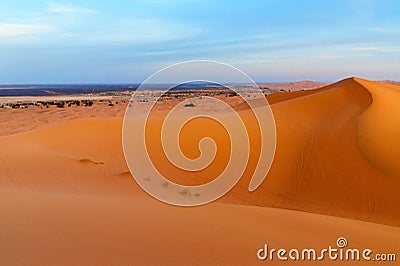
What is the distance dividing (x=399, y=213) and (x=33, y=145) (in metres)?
10.3

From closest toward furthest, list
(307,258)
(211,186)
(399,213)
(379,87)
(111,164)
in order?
1. (307,258)
2. (399,213)
3. (211,186)
4. (111,164)
5. (379,87)

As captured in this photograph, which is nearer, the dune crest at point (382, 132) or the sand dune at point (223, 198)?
the sand dune at point (223, 198)

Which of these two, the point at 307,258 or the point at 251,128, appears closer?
the point at 307,258

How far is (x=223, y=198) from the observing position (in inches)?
330

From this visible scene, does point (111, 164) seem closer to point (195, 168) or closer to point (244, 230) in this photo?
point (195, 168)

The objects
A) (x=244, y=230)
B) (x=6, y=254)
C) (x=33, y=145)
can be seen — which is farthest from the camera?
(x=33, y=145)

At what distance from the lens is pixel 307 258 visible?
14.0 feet

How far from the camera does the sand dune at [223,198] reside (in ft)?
13.8

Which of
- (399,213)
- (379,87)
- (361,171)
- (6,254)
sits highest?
(379,87)

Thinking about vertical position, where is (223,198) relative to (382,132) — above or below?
below

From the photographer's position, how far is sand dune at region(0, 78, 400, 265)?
421 centimetres

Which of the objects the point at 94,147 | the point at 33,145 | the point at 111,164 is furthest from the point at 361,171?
the point at 33,145

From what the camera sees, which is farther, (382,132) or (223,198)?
(382,132)

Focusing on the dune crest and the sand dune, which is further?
the dune crest
